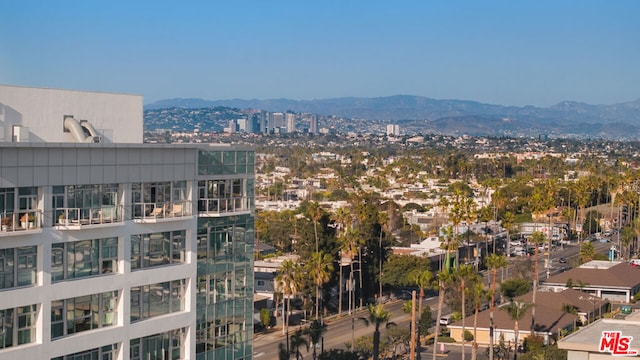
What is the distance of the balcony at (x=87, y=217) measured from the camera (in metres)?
26.5

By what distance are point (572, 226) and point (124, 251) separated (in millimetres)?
124130

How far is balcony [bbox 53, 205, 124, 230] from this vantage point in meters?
26.5

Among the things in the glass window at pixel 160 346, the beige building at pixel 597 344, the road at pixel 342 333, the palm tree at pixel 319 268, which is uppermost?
the glass window at pixel 160 346

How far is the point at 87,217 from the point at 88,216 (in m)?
0.04

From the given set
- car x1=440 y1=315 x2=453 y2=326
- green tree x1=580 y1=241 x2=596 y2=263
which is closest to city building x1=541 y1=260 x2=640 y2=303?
green tree x1=580 y1=241 x2=596 y2=263

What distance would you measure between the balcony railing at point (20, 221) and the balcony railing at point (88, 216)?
52 centimetres

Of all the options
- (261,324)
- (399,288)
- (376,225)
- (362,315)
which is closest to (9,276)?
(261,324)

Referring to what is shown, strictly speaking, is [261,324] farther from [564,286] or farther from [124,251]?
[124,251]

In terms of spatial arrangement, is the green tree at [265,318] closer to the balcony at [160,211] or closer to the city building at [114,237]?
the city building at [114,237]

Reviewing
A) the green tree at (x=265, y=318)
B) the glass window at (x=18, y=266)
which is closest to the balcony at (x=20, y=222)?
the glass window at (x=18, y=266)

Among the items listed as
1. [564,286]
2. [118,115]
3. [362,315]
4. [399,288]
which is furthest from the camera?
[399,288]

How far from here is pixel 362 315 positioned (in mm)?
81938

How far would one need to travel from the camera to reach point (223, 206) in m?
31.0

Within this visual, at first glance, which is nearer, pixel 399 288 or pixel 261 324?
pixel 261 324
